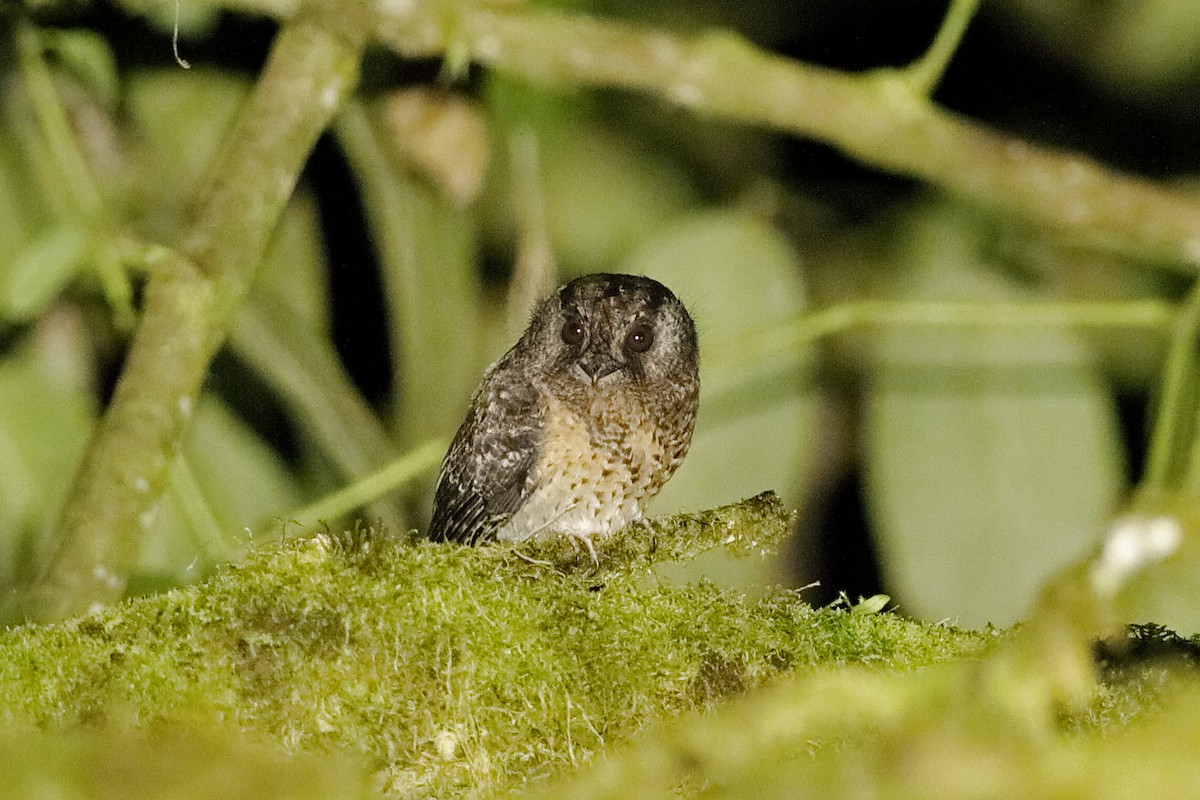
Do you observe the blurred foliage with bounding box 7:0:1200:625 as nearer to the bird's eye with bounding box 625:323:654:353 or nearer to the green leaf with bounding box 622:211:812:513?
the green leaf with bounding box 622:211:812:513

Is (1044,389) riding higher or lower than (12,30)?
lower

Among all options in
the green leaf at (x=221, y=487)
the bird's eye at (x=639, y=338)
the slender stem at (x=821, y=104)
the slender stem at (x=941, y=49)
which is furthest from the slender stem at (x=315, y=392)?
the slender stem at (x=941, y=49)

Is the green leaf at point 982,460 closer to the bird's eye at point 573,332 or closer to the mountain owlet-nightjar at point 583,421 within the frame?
the mountain owlet-nightjar at point 583,421

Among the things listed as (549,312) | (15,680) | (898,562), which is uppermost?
(549,312)

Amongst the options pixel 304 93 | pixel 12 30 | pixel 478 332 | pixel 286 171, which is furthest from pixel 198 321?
pixel 478 332

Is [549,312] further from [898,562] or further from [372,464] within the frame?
[898,562]

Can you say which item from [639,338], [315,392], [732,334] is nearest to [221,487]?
[315,392]

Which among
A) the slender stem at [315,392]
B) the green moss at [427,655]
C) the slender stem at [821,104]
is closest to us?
the green moss at [427,655]
